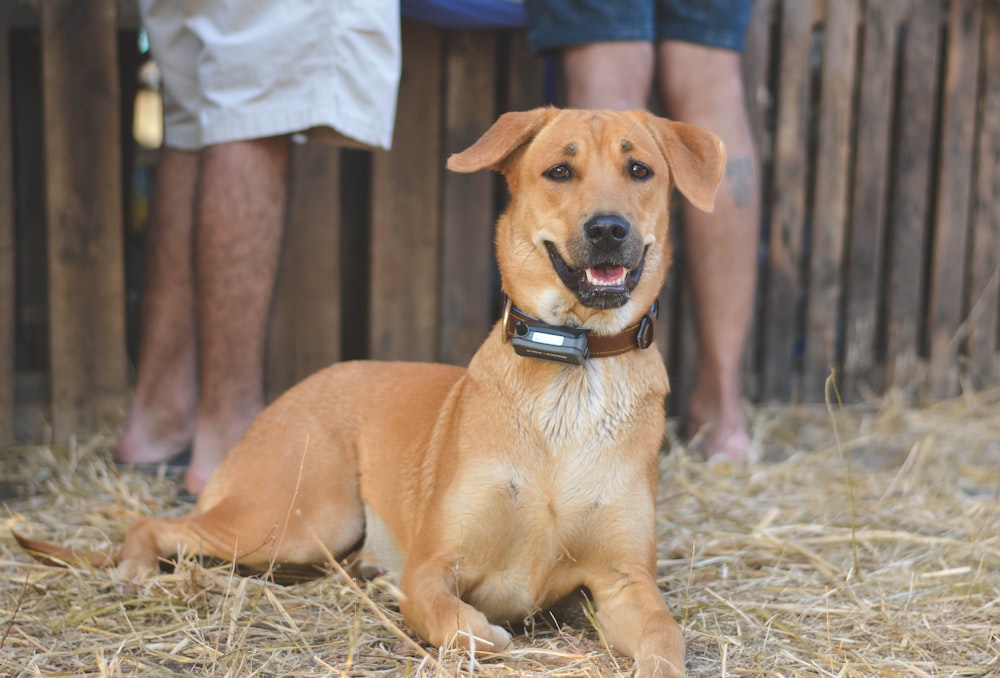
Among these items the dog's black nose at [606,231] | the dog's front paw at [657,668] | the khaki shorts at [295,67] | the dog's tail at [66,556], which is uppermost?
the khaki shorts at [295,67]

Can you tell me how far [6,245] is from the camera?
429 centimetres

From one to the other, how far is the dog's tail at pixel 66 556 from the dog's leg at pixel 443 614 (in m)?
0.93

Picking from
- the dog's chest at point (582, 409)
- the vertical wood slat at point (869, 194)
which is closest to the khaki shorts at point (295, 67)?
the dog's chest at point (582, 409)

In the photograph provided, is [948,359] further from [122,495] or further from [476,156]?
[122,495]

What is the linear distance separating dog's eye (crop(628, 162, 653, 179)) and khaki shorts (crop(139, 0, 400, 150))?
1.20 meters

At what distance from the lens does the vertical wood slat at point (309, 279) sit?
475cm

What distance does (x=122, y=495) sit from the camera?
3.65 meters

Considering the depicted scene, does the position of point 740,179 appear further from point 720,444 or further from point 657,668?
point 657,668

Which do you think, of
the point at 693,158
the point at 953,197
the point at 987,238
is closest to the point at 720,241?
the point at 693,158

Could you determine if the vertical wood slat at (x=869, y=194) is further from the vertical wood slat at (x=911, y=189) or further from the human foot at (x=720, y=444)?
the human foot at (x=720, y=444)

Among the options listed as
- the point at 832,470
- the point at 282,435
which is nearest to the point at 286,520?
the point at 282,435

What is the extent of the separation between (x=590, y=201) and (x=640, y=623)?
3.33 feet

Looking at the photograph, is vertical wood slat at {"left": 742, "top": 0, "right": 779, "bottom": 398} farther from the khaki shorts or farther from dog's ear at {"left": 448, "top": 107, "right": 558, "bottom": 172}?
dog's ear at {"left": 448, "top": 107, "right": 558, "bottom": 172}

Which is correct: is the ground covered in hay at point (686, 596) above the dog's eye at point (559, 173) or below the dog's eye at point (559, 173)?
below
